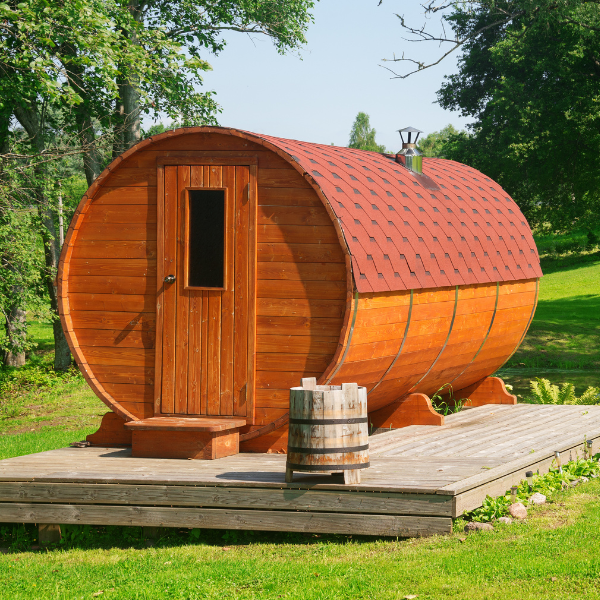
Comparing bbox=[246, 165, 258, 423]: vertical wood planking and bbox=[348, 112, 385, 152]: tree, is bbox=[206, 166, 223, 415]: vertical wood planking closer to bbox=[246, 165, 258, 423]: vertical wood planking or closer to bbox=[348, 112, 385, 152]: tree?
bbox=[246, 165, 258, 423]: vertical wood planking

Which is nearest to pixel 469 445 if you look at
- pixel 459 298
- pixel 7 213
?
pixel 459 298

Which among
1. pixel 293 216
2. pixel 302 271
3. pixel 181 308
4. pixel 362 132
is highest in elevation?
pixel 362 132

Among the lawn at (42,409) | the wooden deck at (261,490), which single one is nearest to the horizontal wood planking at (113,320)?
the wooden deck at (261,490)

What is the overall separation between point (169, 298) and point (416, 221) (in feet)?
9.60

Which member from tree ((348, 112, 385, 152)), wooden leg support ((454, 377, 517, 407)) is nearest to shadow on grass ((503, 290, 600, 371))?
wooden leg support ((454, 377, 517, 407))

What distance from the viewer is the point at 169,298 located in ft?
29.2

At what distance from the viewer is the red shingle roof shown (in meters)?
8.59

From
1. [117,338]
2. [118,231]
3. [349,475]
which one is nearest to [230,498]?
[349,475]

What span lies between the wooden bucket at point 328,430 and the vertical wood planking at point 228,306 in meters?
1.81

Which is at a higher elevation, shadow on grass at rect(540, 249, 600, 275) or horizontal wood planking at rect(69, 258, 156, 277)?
shadow on grass at rect(540, 249, 600, 275)

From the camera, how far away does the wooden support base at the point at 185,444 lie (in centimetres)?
827

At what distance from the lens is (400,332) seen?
923 centimetres

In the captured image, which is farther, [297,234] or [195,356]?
[195,356]

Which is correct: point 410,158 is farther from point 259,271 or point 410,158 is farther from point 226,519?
point 226,519
